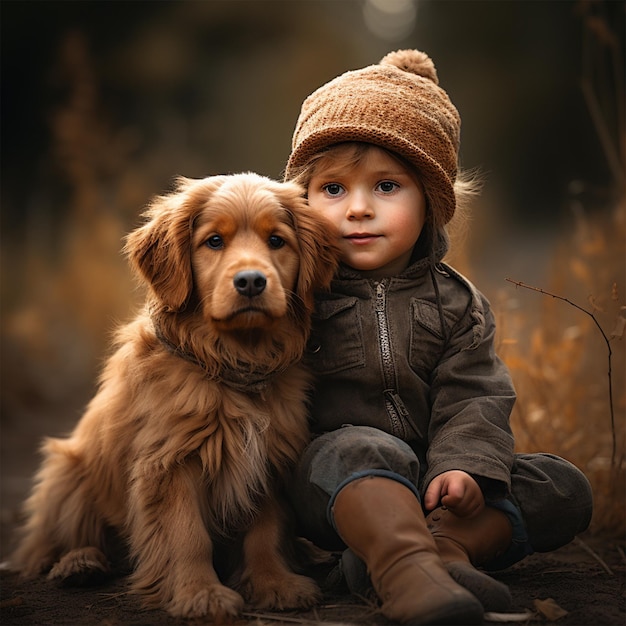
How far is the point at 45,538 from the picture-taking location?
3.14 meters

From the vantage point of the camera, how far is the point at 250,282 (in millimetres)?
2482

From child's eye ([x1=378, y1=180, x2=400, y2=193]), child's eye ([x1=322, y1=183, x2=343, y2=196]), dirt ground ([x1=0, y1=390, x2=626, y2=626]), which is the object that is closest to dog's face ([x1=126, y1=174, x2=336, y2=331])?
child's eye ([x1=322, y1=183, x2=343, y2=196])

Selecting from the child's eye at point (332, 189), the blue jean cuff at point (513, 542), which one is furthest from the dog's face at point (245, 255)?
the blue jean cuff at point (513, 542)

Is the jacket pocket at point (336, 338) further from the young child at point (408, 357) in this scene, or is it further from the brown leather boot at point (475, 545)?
the brown leather boot at point (475, 545)

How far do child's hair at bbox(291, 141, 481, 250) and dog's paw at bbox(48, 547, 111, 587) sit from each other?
1516mm

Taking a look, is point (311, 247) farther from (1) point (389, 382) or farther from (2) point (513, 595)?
(2) point (513, 595)

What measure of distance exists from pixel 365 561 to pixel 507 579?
2.35 feet

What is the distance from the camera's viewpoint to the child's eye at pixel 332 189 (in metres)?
2.92

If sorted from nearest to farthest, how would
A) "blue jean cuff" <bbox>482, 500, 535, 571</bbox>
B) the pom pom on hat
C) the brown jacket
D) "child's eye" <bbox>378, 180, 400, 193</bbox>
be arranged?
"blue jean cuff" <bbox>482, 500, 535, 571</bbox>
the brown jacket
"child's eye" <bbox>378, 180, 400, 193</bbox>
the pom pom on hat

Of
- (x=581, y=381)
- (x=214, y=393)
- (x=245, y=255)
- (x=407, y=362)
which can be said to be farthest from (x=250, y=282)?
(x=581, y=381)

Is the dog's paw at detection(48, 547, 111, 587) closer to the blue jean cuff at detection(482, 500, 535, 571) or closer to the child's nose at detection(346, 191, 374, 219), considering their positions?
the blue jean cuff at detection(482, 500, 535, 571)

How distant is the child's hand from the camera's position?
2.49 metres

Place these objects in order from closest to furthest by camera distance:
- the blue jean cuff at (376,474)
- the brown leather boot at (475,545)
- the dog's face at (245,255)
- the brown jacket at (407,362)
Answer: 1. the brown leather boot at (475,545)
2. the blue jean cuff at (376,474)
3. the dog's face at (245,255)
4. the brown jacket at (407,362)

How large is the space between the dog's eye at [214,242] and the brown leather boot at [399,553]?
87 cm
